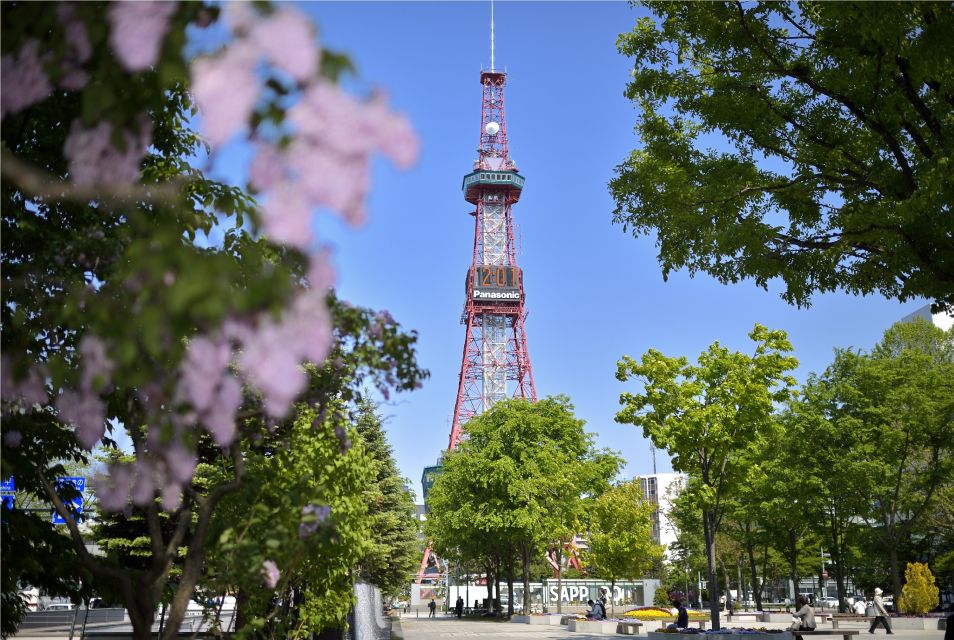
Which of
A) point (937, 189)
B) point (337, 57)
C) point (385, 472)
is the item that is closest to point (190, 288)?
point (337, 57)

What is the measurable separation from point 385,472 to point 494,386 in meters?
48.9

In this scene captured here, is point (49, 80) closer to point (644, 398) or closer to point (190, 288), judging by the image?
point (190, 288)

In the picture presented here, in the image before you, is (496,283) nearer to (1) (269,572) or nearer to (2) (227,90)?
(1) (269,572)

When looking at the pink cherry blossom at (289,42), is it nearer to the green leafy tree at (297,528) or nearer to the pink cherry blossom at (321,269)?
the pink cherry blossom at (321,269)

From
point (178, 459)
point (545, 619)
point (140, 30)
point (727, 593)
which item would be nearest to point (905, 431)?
point (545, 619)

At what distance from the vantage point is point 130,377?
131 inches

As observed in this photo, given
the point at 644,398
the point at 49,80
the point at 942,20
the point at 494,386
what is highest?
the point at 494,386

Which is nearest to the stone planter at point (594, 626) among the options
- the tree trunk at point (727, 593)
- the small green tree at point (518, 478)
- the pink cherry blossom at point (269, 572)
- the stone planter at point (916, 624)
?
the small green tree at point (518, 478)

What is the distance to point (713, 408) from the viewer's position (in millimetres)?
22453

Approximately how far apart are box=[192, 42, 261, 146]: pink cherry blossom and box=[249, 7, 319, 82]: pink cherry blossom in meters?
0.07

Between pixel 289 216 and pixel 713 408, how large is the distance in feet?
68.4

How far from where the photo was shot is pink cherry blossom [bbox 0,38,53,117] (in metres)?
3.60

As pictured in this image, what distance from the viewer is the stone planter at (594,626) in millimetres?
31828

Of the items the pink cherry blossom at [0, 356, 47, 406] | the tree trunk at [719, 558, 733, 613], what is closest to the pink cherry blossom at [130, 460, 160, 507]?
the pink cherry blossom at [0, 356, 47, 406]
